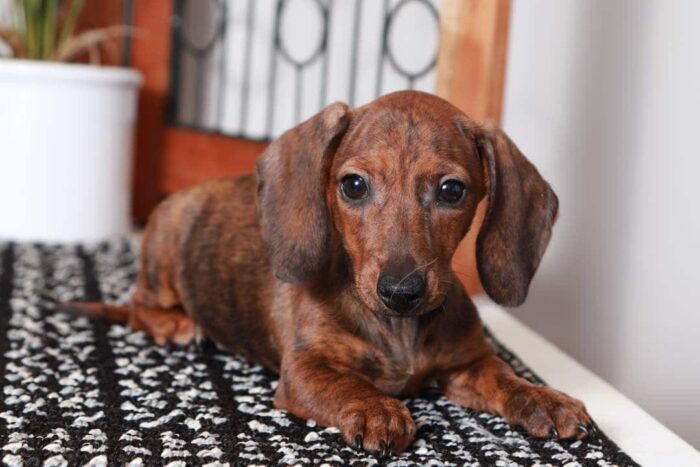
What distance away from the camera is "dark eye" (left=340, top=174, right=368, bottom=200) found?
191cm

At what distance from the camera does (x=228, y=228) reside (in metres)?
2.53

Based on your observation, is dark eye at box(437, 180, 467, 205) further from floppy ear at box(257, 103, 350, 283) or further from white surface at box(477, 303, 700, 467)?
white surface at box(477, 303, 700, 467)

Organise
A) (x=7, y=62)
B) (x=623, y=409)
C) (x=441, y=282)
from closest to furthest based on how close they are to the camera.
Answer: (x=441, y=282)
(x=623, y=409)
(x=7, y=62)

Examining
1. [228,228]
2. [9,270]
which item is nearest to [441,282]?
[228,228]

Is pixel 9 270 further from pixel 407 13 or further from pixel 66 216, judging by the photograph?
pixel 407 13

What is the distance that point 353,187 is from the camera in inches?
76.0

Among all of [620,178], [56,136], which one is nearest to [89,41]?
[56,136]

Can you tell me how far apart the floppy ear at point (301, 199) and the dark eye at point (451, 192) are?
0.85 feet

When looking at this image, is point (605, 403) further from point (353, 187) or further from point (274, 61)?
point (274, 61)

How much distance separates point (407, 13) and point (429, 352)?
187cm

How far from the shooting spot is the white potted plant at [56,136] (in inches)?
160

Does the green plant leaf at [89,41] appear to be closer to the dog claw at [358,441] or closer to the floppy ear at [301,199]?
the floppy ear at [301,199]

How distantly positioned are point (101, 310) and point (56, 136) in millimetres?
1541

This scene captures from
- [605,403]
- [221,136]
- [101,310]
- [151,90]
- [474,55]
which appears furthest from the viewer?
[151,90]
